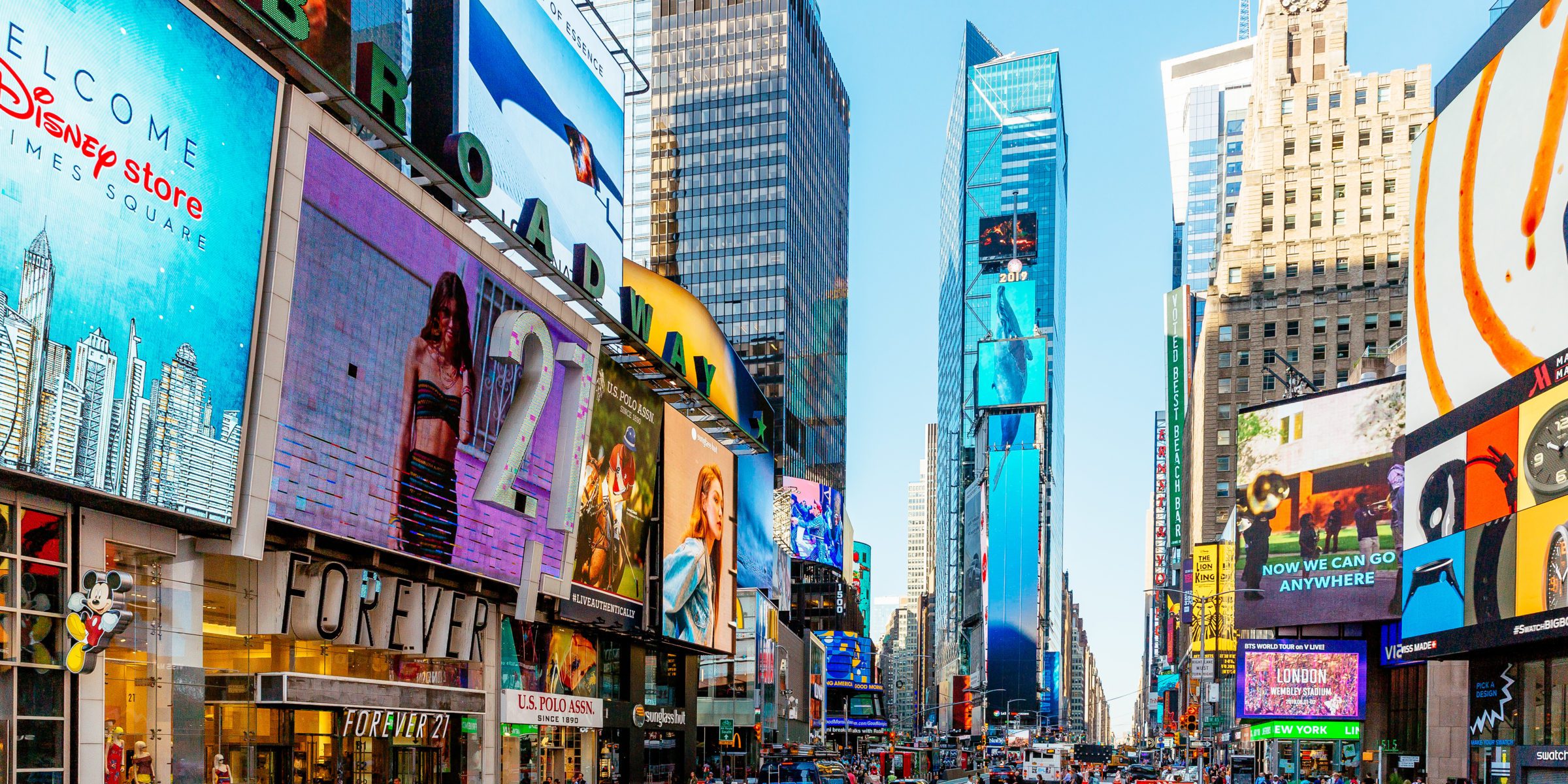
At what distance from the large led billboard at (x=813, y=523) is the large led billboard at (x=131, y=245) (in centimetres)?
11975

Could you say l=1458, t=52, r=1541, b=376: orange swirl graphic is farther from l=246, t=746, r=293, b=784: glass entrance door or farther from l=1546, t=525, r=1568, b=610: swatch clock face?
l=246, t=746, r=293, b=784: glass entrance door

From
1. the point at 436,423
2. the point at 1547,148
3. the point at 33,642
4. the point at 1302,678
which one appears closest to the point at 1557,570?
the point at 1547,148

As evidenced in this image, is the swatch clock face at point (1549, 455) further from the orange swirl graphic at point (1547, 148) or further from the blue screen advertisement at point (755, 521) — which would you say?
the blue screen advertisement at point (755, 521)

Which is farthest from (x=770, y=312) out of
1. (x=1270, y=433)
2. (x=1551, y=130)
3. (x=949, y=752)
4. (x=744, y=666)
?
(x=1551, y=130)

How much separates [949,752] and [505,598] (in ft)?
250

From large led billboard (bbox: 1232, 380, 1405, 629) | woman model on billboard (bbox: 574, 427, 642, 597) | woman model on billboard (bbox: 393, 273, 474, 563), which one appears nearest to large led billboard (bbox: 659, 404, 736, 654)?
woman model on billboard (bbox: 574, 427, 642, 597)

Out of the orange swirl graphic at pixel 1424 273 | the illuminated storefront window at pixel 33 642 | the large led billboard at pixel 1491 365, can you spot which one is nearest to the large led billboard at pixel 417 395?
the illuminated storefront window at pixel 33 642

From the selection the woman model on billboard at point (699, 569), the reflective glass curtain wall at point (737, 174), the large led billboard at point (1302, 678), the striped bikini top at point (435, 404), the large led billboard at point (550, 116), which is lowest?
the large led billboard at point (1302, 678)

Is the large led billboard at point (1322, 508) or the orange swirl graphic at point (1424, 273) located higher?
the orange swirl graphic at point (1424, 273)

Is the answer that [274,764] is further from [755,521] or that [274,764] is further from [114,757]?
→ [755,521]

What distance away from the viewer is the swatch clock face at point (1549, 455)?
35062mm

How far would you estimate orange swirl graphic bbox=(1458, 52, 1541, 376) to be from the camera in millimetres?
38844

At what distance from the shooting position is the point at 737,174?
174m

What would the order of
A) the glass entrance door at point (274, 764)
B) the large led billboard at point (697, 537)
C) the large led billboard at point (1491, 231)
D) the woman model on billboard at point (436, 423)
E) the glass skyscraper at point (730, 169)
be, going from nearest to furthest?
the glass entrance door at point (274, 764), the large led billboard at point (1491, 231), the woman model on billboard at point (436, 423), the large led billboard at point (697, 537), the glass skyscraper at point (730, 169)
